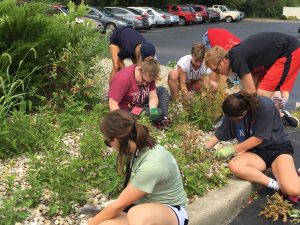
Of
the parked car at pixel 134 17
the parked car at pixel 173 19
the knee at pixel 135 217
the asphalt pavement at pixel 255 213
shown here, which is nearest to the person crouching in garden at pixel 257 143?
the asphalt pavement at pixel 255 213

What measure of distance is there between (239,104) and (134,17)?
24964mm

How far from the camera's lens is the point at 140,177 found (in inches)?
107

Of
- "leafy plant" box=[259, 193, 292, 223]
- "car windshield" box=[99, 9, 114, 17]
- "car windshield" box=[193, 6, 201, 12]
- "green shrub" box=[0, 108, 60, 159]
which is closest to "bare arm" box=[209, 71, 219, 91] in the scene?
"leafy plant" box=[259, 193, 292, 223]

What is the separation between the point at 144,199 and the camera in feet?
9.63

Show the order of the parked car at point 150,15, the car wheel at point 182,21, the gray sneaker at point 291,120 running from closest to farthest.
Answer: the gray sneaker at point 291,120 < the parked car at point 150,15 < the car wheel at point 182,21

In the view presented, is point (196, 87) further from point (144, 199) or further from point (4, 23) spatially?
point (144, 199)

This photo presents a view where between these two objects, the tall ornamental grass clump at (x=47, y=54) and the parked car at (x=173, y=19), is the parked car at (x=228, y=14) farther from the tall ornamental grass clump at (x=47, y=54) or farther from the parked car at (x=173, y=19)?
the tall ornamental grass clump at (x=47, y=54)

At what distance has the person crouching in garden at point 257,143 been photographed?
12.6 feet

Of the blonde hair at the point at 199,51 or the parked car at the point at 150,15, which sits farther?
the parked car at the point at 150,15

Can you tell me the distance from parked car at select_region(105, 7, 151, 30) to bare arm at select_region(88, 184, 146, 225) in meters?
25.1

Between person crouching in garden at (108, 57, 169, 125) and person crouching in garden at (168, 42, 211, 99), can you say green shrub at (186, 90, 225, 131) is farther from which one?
person crouching in garden at (168, 42, 211, 99)

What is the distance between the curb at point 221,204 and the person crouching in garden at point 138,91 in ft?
4.10

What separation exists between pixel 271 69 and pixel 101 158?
228 cm

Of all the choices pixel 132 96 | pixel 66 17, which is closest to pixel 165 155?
pixel 132 96
